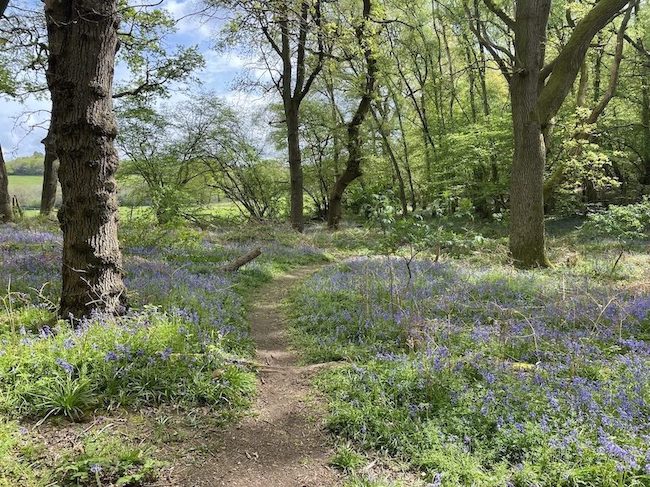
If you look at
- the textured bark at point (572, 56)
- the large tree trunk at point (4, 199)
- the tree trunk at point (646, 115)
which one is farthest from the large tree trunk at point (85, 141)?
→ the tree trunk at point (646, 115)

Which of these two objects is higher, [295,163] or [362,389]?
[295,163]

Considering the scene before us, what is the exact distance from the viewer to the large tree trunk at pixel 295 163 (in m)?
18.2

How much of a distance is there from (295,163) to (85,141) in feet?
44.9

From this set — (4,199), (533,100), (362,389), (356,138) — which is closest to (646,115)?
(356,138)

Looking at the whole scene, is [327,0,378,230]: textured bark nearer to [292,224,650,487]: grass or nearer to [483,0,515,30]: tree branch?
[483,0,515,30]: tree branch

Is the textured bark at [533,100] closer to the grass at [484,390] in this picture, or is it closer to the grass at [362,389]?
the grass at [484,390]

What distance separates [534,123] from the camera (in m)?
10.5

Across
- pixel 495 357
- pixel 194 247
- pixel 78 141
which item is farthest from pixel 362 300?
pixel 194 247

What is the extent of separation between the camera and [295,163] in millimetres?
18172

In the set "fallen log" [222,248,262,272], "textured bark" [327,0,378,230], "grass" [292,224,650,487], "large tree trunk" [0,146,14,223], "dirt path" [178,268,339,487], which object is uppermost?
"textured bark" [327,0,378,230]

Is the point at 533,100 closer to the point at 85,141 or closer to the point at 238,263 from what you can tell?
the point at 238,263

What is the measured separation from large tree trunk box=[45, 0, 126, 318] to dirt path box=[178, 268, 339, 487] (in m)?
2.06

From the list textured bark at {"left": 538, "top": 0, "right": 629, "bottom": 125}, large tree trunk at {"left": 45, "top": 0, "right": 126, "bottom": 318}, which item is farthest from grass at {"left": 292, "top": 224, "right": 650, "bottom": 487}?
textured bark at {"left": 538, "top": 0, "right": 629, "bottom": 125}

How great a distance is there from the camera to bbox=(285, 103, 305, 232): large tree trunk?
59.9ft
